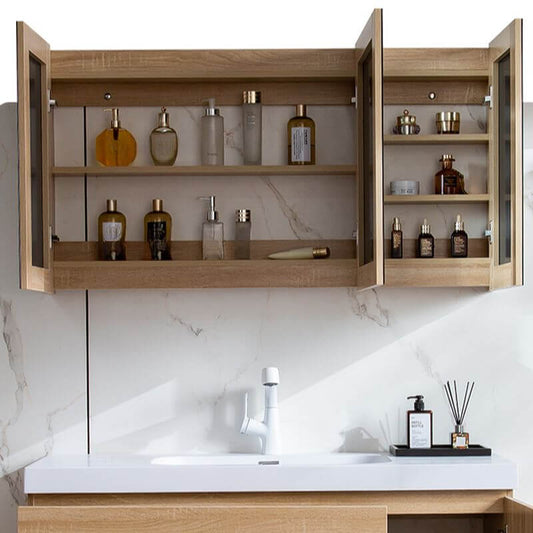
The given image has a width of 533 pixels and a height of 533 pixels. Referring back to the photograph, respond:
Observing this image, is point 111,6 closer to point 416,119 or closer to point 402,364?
point 416,119

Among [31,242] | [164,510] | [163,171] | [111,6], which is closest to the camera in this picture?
[164,510]

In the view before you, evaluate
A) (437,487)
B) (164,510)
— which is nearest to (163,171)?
(164,510)

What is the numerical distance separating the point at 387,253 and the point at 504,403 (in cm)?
61

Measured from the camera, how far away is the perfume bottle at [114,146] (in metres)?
3.03

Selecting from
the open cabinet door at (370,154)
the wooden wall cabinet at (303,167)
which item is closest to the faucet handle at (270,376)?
the wooden wall cabinet at (303,167)

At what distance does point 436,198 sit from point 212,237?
0.71 meters

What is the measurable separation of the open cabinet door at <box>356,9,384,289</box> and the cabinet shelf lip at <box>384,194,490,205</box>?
134 mm

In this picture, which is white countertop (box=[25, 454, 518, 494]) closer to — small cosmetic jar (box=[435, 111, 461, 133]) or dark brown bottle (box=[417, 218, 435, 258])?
dark brown bottle (box=[417, 218, 435, 258])

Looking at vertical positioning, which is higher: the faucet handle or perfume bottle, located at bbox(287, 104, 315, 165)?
perfume bottle, located at bbox(287, 104, 315, 165)

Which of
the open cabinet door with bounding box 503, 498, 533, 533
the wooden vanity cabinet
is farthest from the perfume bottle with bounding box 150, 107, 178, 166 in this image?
the open cabinet door with bounding box 503, 498, 533, 533

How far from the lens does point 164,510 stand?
8.39 feet

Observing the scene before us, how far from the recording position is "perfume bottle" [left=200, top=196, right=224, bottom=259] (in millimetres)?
3029

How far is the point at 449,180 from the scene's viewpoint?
3.03 meters

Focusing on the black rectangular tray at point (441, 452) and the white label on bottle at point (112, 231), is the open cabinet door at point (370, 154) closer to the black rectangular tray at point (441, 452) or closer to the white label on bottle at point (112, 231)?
the black rectangular tray at point (441, 452)
